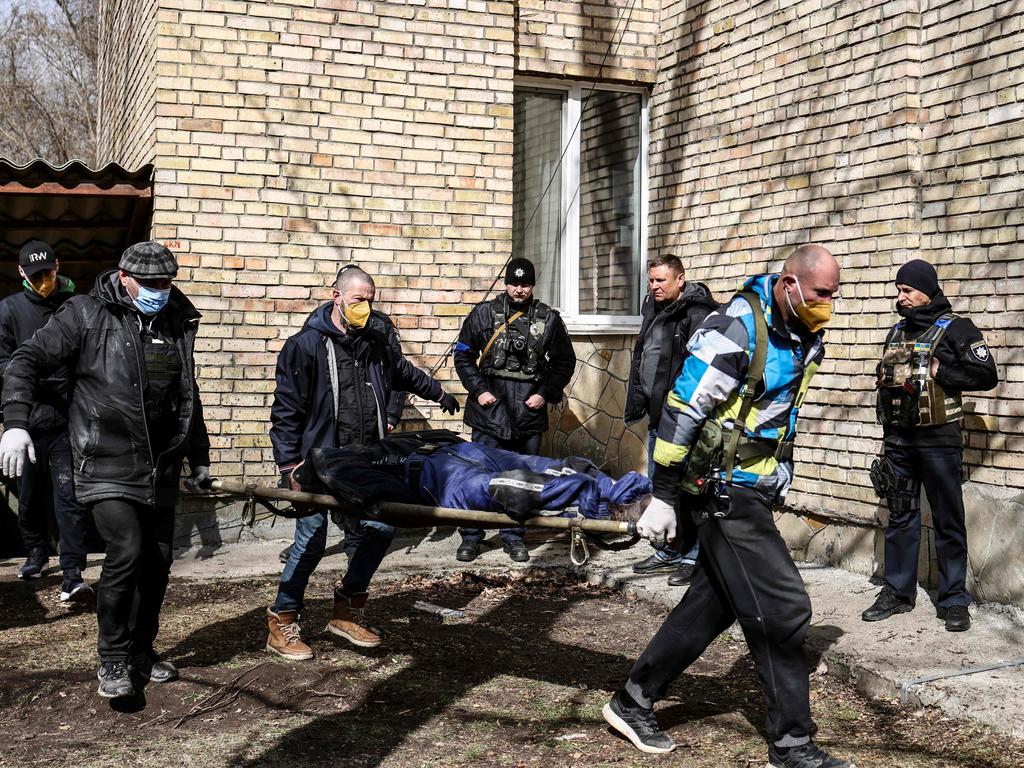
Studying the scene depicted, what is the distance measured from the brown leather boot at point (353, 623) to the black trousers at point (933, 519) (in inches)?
115

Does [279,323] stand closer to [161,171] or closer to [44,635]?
[161,171]

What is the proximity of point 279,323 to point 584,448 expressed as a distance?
289 centimetres

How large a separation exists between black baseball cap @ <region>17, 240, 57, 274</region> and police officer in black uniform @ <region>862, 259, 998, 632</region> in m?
5.09

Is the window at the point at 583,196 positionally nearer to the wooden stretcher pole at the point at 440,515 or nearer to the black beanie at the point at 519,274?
the black beanie at the point at 519,274

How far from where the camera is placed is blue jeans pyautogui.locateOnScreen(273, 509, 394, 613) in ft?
17.8

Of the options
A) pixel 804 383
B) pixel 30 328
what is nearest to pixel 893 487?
pixel 804 383

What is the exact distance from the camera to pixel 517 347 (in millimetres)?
7664

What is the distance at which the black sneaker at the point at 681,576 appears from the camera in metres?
6.93

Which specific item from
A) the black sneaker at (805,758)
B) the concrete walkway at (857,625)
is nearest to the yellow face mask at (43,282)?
the concrete walkway at (857,625)

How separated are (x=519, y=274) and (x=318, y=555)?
2906mm

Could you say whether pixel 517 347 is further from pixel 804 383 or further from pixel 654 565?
pixel 804 383

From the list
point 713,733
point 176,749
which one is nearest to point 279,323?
point 176,749

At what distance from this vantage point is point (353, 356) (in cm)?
545

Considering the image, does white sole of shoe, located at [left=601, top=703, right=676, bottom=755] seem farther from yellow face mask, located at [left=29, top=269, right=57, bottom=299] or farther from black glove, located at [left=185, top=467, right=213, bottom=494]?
yellow face mask, located at [left=29, top=269, right=57, bottom=299]
